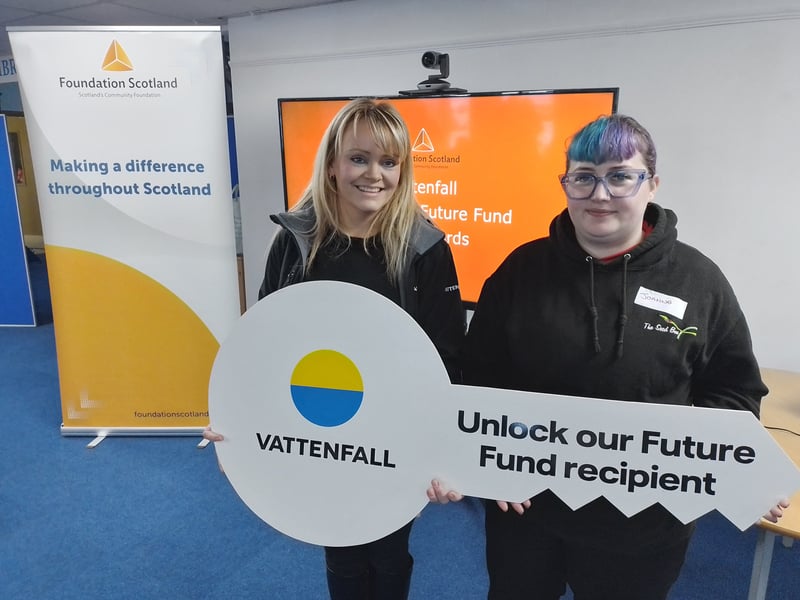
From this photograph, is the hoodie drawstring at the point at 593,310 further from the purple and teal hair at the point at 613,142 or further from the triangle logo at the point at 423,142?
the triangle logo at the point at 423,142

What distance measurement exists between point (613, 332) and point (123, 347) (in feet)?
9.46

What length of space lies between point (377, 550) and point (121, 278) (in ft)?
7.59

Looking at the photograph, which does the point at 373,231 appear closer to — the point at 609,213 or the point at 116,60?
the point at 609,213

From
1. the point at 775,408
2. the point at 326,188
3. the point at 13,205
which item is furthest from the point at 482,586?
the point at 13,205

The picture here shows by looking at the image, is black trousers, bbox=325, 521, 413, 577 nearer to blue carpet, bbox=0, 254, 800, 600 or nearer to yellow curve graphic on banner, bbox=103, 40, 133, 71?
blue carpet, bbox=0, 254, 800, 600

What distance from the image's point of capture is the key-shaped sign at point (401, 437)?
1.04 m

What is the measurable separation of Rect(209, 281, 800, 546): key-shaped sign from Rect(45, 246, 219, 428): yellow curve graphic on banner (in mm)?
2015

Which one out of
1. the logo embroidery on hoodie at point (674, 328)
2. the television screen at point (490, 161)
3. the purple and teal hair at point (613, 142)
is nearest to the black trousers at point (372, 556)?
the logo embroidery on hoodie at point (674, 328)

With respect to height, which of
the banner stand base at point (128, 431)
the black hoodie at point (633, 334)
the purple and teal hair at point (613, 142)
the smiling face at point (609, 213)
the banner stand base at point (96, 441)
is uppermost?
the purple and teal hair at point (613, 142)

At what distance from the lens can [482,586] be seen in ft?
7.06

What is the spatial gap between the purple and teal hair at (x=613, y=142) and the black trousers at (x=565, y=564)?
79 centimetres

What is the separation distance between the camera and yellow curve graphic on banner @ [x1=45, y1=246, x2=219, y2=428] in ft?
9.86

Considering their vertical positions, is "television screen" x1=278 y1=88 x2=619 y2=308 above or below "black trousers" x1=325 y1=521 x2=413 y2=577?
above

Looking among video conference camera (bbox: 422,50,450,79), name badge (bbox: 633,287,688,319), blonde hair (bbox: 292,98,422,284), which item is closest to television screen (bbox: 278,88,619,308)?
video conference camera (bbox: 422,50,450,79)
